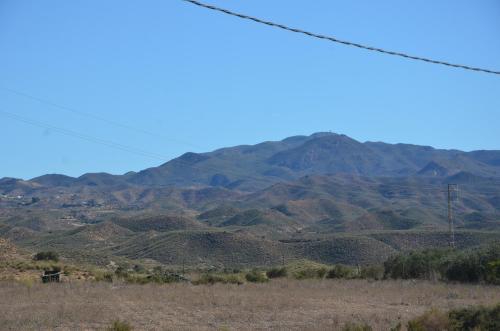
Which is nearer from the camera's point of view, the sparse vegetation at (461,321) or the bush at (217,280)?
the sparse vegetation at (461,321)

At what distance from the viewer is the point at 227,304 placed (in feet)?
103

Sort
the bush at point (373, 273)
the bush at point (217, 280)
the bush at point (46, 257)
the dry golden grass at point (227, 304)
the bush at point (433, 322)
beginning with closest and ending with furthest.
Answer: the bush at point (433, 322)
the dry golden grass at point (227, 304)
the bush at point (217, 280)
the bush at point (373, 273)
the bush at point (46, 257)

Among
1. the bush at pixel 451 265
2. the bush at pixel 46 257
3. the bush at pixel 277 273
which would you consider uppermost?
the bush at pixel 451 265

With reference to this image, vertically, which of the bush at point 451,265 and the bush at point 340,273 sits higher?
the bush at point 451,265

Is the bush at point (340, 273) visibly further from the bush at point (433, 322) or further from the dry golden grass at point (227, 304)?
the bush at point (433, 322)

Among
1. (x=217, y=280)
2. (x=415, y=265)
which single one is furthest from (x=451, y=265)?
(x=217, y=280)

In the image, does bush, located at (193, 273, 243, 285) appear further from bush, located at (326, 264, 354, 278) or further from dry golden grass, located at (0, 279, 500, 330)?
bush, located at (326, 264, 354, 278)

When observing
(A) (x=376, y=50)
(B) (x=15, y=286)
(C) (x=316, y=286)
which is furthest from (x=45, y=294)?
(A) (x=376, y=50)

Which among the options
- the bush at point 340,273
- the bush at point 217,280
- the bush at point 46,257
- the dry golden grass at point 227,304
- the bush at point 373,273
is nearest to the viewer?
the dry golden grass at point 227,304

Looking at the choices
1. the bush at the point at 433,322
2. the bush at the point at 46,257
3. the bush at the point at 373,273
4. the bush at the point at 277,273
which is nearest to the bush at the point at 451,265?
the bush at the point at 373,273

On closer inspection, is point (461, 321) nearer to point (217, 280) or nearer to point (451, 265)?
point (451, 265)

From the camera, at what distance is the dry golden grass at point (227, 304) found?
2534 centimetres

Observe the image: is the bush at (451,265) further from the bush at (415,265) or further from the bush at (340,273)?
the bush at (340,273)

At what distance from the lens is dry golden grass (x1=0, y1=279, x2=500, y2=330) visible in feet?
83.1
